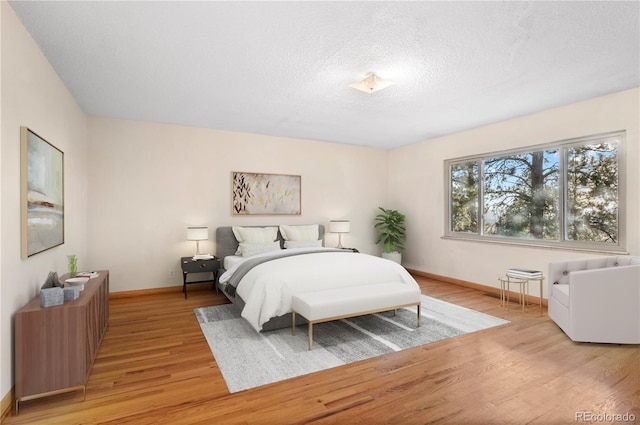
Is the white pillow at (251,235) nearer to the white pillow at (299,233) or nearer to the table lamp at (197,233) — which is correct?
the white pillow at (299,233)

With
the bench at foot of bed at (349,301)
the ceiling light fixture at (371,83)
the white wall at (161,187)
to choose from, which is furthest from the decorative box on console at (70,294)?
A: the ceiling light fixture at (371,83)

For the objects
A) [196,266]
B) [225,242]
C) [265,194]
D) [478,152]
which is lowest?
[196,266]

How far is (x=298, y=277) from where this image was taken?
11.7 feet

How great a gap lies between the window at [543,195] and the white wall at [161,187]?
2.87 m

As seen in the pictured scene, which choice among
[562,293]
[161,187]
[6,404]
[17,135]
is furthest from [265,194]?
[562,293]

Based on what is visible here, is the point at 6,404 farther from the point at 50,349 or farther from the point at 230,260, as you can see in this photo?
the point at 230,260

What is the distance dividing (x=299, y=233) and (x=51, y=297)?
3.81 m

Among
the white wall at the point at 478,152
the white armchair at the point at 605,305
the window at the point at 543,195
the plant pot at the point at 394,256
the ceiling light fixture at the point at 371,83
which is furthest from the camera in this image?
the plant pot at the point at 394,256

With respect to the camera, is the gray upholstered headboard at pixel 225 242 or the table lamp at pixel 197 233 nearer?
the table lamp at pixel 197 233

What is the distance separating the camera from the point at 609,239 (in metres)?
3.96

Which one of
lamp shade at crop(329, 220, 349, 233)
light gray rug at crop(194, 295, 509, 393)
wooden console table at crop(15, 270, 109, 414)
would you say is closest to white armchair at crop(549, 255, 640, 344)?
light gray rug at crop(194, 295, 509, 393)

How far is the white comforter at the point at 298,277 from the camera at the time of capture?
11.0 feet

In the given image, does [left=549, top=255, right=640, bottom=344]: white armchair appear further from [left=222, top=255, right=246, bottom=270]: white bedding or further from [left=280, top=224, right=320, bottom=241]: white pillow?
[left=222, top=255, right=246, bottom=270]: white bedding

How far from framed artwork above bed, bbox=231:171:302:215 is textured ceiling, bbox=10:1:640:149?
4.74ft
